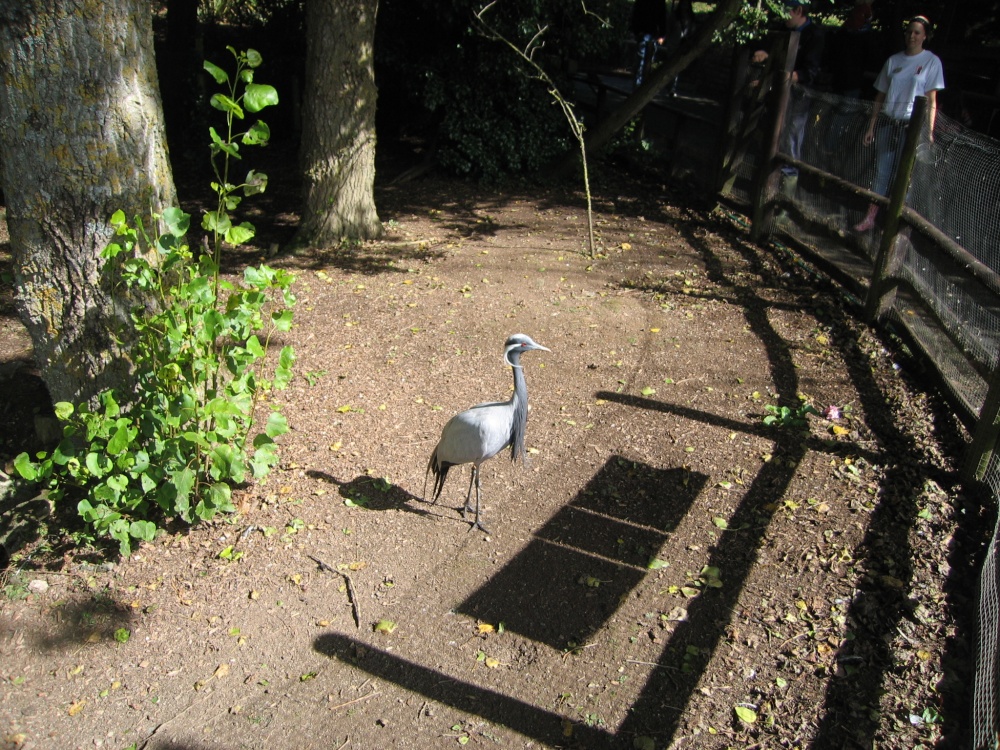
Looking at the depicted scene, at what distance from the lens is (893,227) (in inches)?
237

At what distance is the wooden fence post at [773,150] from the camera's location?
7996 mm

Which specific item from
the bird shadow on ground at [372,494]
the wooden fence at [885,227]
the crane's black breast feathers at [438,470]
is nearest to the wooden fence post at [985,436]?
the wooden fence at [885,227]

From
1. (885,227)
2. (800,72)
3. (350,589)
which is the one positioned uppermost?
(800,72)

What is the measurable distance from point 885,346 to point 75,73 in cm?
555

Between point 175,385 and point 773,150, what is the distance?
6.77 metres

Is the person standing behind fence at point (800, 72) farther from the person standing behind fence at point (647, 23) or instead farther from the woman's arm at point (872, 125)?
the person standing behind fence at point (647, 23)

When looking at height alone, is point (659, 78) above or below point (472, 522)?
above

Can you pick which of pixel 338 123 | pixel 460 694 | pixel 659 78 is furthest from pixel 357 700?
pixel 659 78

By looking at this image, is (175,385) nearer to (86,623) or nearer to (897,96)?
(86,623)

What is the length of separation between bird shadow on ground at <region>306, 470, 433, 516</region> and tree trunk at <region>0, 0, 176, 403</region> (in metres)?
1.23

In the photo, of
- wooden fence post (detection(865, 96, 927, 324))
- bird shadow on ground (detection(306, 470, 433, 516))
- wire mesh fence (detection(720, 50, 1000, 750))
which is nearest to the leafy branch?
wire mesh fence (detection(720, 50, 1000, 750))

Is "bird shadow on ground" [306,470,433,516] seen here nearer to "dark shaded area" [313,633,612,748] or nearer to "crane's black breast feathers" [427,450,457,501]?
"crane's black breast feathers" [427,450,457,501]

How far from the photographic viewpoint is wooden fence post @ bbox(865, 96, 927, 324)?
18.9 ft

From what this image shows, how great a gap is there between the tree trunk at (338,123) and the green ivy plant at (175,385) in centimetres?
403
